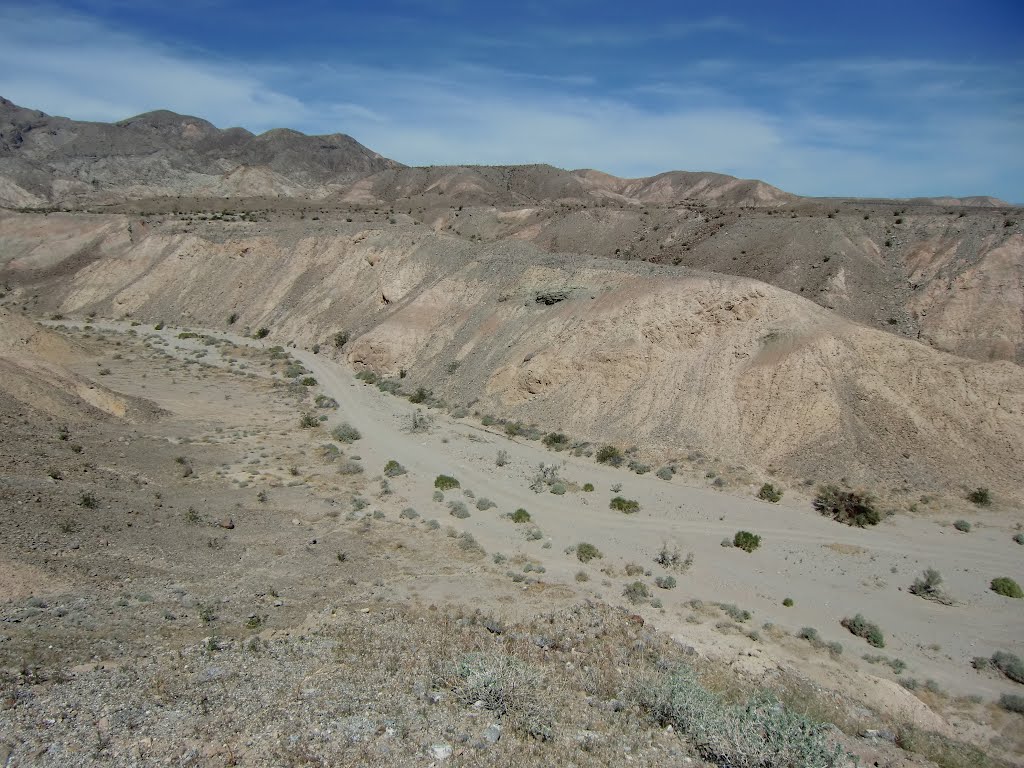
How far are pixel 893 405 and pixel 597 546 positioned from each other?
15.7 meters

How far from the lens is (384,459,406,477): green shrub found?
26.9m

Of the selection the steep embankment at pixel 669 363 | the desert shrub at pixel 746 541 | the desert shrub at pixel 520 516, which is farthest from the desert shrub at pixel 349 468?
the desert shrub at pixel 746 541

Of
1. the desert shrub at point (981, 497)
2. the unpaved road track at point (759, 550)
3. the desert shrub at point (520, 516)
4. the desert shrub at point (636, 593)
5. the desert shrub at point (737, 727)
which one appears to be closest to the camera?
the desert shrub at point (737, 727)

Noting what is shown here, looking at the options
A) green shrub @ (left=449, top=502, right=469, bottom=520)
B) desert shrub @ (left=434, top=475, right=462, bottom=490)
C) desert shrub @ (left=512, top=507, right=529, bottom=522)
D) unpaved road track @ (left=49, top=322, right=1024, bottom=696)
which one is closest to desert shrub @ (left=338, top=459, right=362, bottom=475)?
unpaved road track @ (left=49, top=322, right=1024, bottom=696)

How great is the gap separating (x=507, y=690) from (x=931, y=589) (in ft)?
47.9

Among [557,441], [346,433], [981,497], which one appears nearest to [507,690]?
[557,441]

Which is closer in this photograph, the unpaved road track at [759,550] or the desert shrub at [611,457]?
the unpaved road track at [759,550]

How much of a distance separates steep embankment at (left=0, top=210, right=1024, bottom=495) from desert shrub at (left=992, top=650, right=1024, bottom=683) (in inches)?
415

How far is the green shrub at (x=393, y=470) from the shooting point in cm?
2686

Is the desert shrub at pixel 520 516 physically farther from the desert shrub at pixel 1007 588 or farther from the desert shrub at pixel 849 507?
the desert shrub at pixel 1007 588

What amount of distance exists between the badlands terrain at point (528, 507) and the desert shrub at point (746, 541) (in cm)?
54

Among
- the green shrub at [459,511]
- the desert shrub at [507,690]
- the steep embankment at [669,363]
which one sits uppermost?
the steep embankment at [669,363]

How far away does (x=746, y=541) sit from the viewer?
70.5ft

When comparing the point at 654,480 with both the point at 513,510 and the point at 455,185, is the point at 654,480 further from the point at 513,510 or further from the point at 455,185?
the point at 455,185
